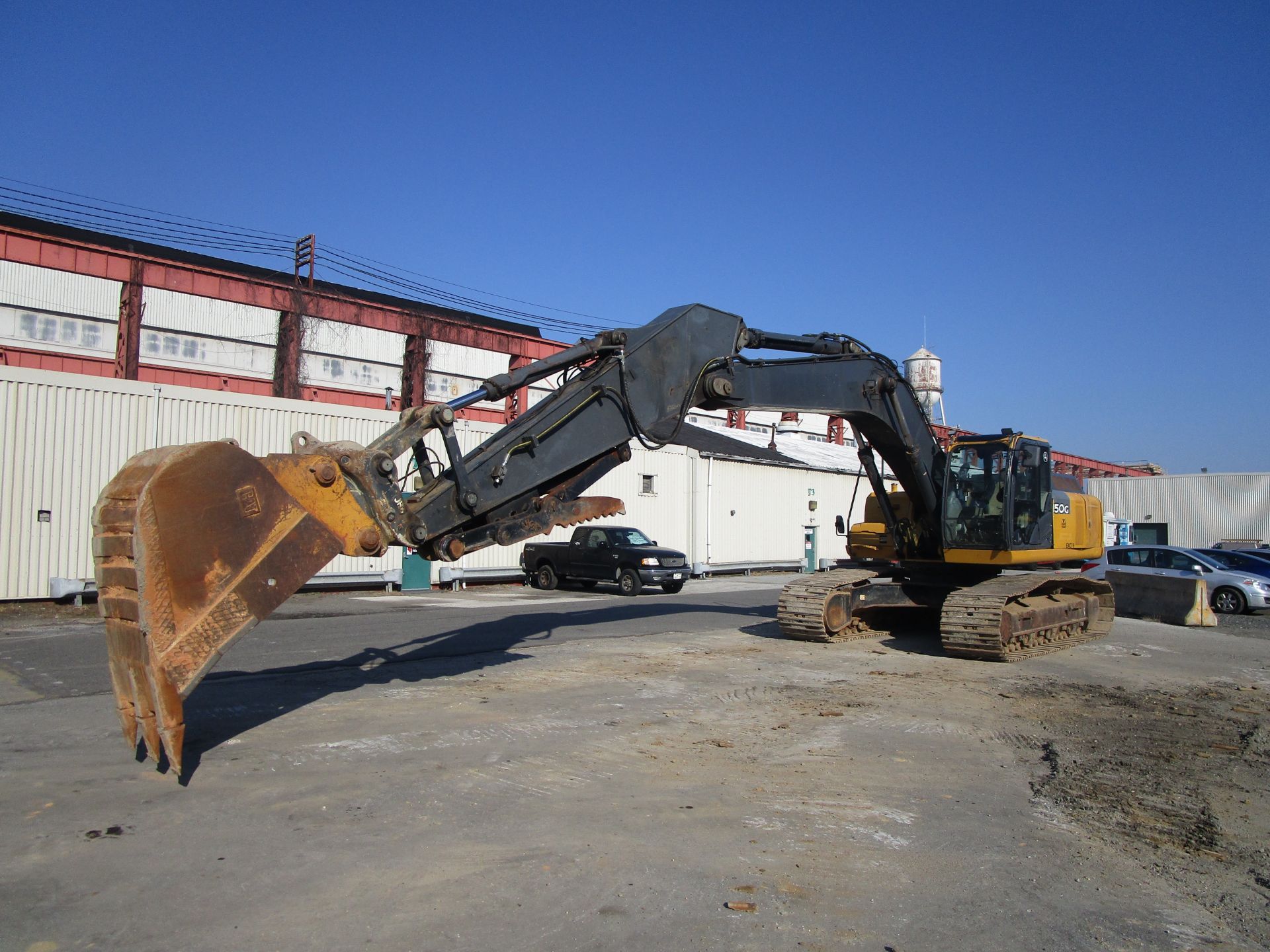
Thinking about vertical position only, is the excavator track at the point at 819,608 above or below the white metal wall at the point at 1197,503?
below

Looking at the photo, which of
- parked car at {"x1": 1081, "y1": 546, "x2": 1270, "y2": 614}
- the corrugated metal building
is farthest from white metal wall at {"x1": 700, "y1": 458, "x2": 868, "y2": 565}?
parked car at {"x1": 1081, "y1": 546, "x2": 1270, "y2": 614}

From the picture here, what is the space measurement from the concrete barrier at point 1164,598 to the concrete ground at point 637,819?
8.48m

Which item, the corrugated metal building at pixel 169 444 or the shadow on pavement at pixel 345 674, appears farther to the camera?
the corrugated metal building at pixel 169 444

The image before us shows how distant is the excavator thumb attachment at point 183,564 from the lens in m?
5.43

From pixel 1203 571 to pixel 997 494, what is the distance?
10.6 metres

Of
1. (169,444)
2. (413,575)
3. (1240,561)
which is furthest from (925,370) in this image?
(169,444)

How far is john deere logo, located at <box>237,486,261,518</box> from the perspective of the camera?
5902mm

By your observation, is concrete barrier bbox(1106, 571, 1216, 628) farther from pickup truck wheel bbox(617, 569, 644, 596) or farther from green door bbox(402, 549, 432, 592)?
green door bbox(402, 549, 432, 592)

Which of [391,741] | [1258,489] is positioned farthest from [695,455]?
[1258,489]

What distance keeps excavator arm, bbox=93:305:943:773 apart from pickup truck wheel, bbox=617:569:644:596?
38.6 ft

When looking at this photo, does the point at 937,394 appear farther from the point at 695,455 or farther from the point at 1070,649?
the point at 1070,649

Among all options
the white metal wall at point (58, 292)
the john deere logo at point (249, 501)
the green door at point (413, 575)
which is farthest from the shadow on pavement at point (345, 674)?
the white metal wall at point (58, 292)

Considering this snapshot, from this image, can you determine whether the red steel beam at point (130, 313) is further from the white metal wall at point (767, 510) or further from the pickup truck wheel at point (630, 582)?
the white metal wall at point (767, 510)

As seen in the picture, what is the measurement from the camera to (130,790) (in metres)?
5.99
